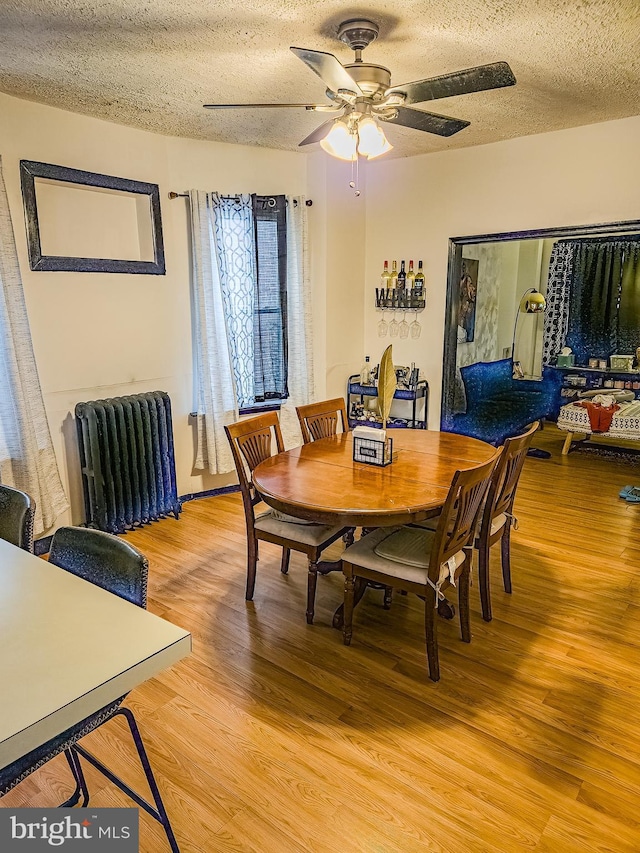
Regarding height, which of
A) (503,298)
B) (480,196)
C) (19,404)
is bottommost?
(19,404)

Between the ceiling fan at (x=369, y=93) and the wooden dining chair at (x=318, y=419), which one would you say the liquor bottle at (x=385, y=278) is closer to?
the wooden dining chair at (x=318, y=419)

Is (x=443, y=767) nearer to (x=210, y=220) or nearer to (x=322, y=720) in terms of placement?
(x=322, y=720)

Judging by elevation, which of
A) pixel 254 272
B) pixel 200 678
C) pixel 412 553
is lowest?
pixel 200 678

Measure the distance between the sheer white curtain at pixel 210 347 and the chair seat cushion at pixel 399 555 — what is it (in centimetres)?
207

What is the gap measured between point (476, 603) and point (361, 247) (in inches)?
137

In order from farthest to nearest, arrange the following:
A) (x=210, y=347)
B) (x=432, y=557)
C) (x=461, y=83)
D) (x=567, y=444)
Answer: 1. (x=567, y=444)
2. (x=210, y=347)
3. (x=432, y=557)
4. (x=461, y=83)

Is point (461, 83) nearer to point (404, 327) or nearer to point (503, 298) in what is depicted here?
point (404, 327)

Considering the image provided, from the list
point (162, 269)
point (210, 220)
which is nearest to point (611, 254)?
point (210, 220)

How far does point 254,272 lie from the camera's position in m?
4.45

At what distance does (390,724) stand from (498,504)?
1.12m

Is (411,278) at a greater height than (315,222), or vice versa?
(315,222)

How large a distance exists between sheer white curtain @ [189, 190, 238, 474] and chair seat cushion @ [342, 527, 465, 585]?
2.07 m

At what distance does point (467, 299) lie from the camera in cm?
522

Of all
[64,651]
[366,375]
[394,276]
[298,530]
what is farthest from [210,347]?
[64,651]
